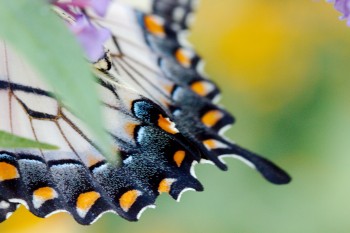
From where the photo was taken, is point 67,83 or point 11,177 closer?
point 67,83

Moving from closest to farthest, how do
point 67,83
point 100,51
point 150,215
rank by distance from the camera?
point 67,83 < point 100,51 < point 150,215

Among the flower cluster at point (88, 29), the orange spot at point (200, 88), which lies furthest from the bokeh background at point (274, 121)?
the flower cluster at point (88, 29)

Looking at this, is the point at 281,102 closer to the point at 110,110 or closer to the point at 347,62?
the point at 347,62

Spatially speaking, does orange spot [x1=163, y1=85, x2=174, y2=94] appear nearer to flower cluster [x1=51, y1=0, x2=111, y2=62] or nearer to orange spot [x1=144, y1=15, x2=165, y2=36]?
orange spot [x1=144, y1=15, x2=165, y2=36]

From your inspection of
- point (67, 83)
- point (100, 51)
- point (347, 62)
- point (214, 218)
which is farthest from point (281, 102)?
point (67, 83)

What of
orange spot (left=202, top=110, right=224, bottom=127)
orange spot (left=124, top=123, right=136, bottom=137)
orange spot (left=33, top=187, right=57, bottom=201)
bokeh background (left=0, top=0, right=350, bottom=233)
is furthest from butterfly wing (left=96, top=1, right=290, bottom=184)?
bokeh background (left=0, top=0, right=350, bottom=233)

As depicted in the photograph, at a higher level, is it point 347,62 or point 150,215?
point 347,62

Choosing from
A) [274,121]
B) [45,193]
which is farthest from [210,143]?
[274,121]
